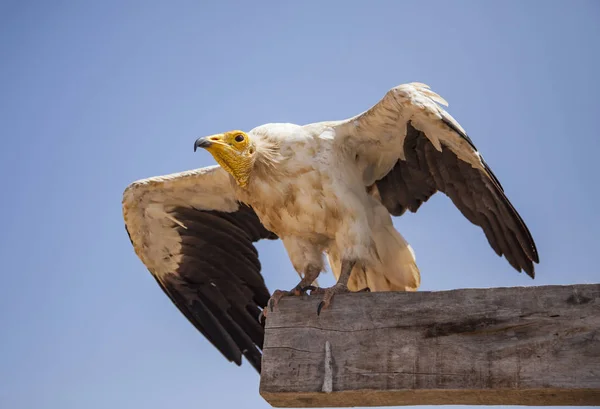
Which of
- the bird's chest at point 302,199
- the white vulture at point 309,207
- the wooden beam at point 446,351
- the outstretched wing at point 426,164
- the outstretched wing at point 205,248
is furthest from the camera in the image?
the outstretched wing at point 205,248

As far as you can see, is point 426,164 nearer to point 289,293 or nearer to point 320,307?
point 289,293

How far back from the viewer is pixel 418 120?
178 inches

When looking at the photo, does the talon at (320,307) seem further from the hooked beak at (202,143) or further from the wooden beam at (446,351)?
the hooked beak at (202,143)

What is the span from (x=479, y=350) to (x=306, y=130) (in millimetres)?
2136

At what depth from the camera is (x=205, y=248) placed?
5859 mm

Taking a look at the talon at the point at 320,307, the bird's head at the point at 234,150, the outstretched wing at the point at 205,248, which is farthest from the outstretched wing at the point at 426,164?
the talon at the point at 320,307

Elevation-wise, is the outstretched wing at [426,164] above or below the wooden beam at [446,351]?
above

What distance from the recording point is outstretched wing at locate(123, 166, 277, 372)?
5520 millimetres

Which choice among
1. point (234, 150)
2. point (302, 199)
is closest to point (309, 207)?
point (302, 199)

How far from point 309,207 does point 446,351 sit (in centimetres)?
171

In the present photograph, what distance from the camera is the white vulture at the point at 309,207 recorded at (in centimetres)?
447

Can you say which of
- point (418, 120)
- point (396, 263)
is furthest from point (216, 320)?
point (418, 120)

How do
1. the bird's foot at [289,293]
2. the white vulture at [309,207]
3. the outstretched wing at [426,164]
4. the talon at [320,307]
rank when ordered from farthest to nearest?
the white vulture at [309,207], the outstretched wing at [426,164], the bird's foot at [289,293], the talon at [320,307]

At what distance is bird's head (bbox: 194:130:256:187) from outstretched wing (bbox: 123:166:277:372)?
0.78m
